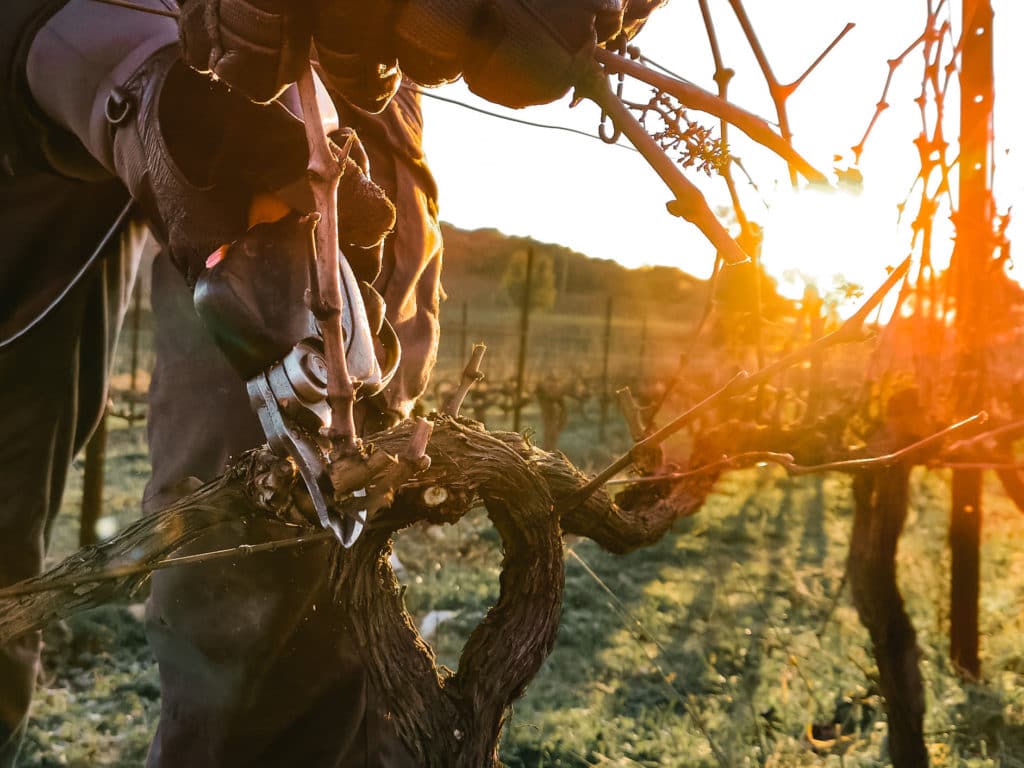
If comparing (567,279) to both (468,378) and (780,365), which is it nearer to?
(468,378)

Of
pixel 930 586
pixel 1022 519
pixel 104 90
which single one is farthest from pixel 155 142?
pixel 1022 519

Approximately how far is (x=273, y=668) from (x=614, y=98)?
1527 millimetres

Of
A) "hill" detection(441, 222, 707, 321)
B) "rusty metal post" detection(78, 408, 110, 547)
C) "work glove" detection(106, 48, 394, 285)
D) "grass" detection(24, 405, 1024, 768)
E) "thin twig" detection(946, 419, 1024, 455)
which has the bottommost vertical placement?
"grass" detection(24, 405, 1024, 768)

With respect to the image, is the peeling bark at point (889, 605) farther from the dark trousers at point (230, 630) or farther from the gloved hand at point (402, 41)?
the gloved hand at point (402, 41)

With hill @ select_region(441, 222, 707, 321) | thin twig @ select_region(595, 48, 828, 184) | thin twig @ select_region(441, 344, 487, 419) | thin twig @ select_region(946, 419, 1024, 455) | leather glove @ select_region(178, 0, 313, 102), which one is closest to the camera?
thin twig @ select_region(595, 48, 828, 184)

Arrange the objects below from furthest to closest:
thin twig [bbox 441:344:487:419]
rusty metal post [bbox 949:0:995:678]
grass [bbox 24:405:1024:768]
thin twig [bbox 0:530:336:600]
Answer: grass [bbox 24:405:1024:768]
rusty metal post [bbox 949:0:995:678]
thin twig [bbox 441:344:487:419]
thin twig [bbox 0:530:336:600]

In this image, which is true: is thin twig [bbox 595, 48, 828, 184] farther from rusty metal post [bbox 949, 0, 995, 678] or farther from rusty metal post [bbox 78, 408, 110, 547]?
rusty metal post [bbox 78, 408, 110, 547]

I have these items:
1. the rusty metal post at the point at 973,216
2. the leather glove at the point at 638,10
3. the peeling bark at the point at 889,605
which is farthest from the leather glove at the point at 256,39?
the peeling bark at the point at 889,605

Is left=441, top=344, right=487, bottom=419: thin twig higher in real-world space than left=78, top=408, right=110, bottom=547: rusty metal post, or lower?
higher

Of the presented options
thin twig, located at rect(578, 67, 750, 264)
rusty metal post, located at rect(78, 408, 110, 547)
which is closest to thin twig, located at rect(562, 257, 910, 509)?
thin twig, located at rect(578, 67, 750, 264)

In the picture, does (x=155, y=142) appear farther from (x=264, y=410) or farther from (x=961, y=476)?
(x=961, y=476)

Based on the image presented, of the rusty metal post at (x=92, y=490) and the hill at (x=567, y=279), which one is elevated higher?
the hill at (x=567, y=279)

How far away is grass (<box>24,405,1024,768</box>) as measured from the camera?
10.8ft

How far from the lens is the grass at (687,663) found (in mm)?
3295
